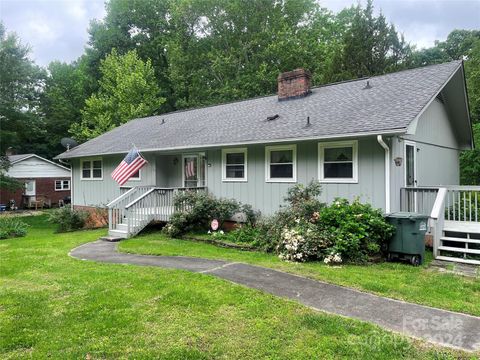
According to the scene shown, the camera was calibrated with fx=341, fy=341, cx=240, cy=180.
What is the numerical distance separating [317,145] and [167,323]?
6.48m

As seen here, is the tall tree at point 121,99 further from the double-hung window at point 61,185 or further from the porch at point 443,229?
the porch at point 443,229

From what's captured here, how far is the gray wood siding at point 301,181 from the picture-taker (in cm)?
828

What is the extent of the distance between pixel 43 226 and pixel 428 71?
1720cm

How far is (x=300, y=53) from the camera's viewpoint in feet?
86.3

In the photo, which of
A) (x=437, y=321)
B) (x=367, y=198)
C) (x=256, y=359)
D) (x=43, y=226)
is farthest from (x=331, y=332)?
(x=43, y=226)

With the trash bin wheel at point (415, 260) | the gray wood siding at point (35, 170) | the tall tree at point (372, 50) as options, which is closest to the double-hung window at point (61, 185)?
the gray wood siding at point (35, 170)

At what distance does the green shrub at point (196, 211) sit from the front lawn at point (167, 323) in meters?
4.05

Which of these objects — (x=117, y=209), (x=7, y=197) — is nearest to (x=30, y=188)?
(x=7, y=197)

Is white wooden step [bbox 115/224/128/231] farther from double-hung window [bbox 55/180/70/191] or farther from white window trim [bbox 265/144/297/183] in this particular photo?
double-hung window [bbox 55/180/70/191]

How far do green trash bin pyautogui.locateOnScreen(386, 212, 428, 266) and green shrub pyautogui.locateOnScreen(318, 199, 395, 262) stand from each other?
17cm

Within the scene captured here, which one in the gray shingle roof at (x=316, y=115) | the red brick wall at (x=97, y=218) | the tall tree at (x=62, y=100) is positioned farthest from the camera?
the tall tree at (x=62, y=100)

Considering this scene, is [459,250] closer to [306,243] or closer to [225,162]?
[306,243]

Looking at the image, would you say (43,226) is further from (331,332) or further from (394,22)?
(394,22)

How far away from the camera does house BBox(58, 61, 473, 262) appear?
8.34m
